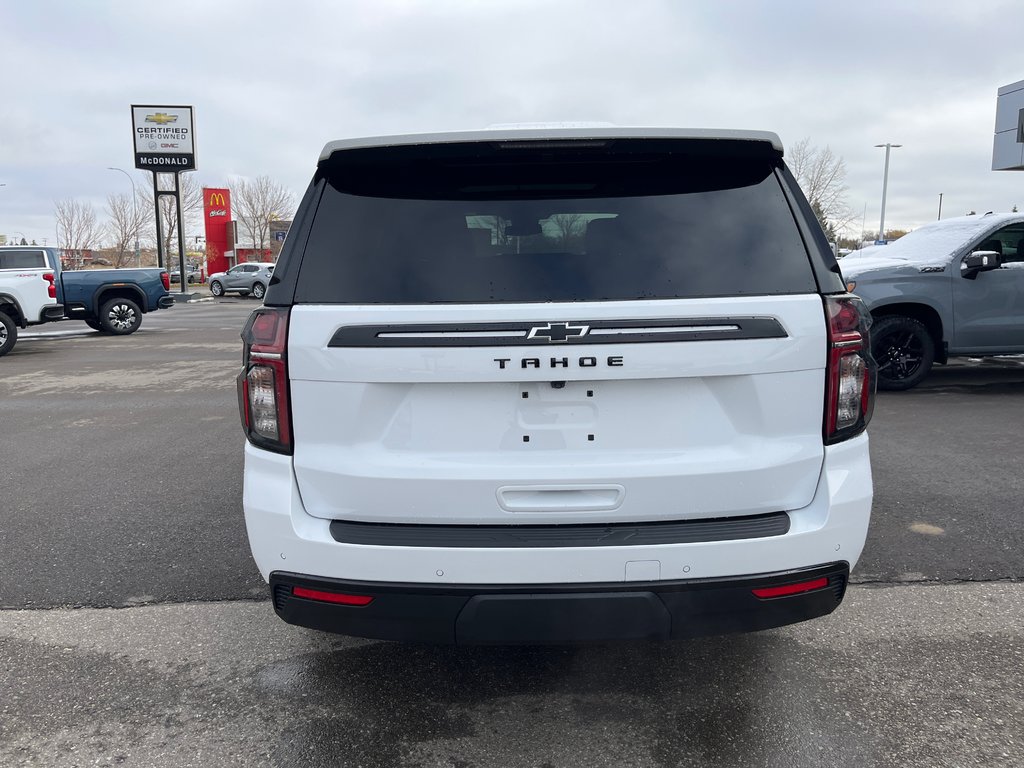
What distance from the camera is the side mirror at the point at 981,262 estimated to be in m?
7.94

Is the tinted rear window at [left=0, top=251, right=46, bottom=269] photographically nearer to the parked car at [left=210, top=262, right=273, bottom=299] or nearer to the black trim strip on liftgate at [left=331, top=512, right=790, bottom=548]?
the black trim strip on liftgate at [left=331, top=512, right=790, bottom=548]

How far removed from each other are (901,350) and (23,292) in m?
13.9

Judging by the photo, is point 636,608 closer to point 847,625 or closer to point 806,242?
point 806,242

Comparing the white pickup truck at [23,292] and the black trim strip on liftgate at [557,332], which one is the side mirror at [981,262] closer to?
the black trim strip on liftgate at [557,332]

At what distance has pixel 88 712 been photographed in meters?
2.82

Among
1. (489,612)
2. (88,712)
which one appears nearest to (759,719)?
(489,612)

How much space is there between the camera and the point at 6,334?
13.6 metres

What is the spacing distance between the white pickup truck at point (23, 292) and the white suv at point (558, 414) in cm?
1373

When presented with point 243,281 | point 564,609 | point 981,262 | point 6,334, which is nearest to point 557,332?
point 564,609

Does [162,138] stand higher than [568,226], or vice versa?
[162,138]

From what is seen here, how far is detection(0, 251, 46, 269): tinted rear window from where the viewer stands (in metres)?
14.7

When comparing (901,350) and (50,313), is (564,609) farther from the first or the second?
(50,313)

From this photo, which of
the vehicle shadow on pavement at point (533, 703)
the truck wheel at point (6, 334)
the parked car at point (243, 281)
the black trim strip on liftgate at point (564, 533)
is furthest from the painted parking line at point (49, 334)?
the parked car at point (243, 281)

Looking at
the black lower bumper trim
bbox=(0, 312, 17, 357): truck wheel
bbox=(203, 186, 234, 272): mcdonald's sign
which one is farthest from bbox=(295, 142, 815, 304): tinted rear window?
bbox=(203, 186, 234, 272): mcdonald's sign
